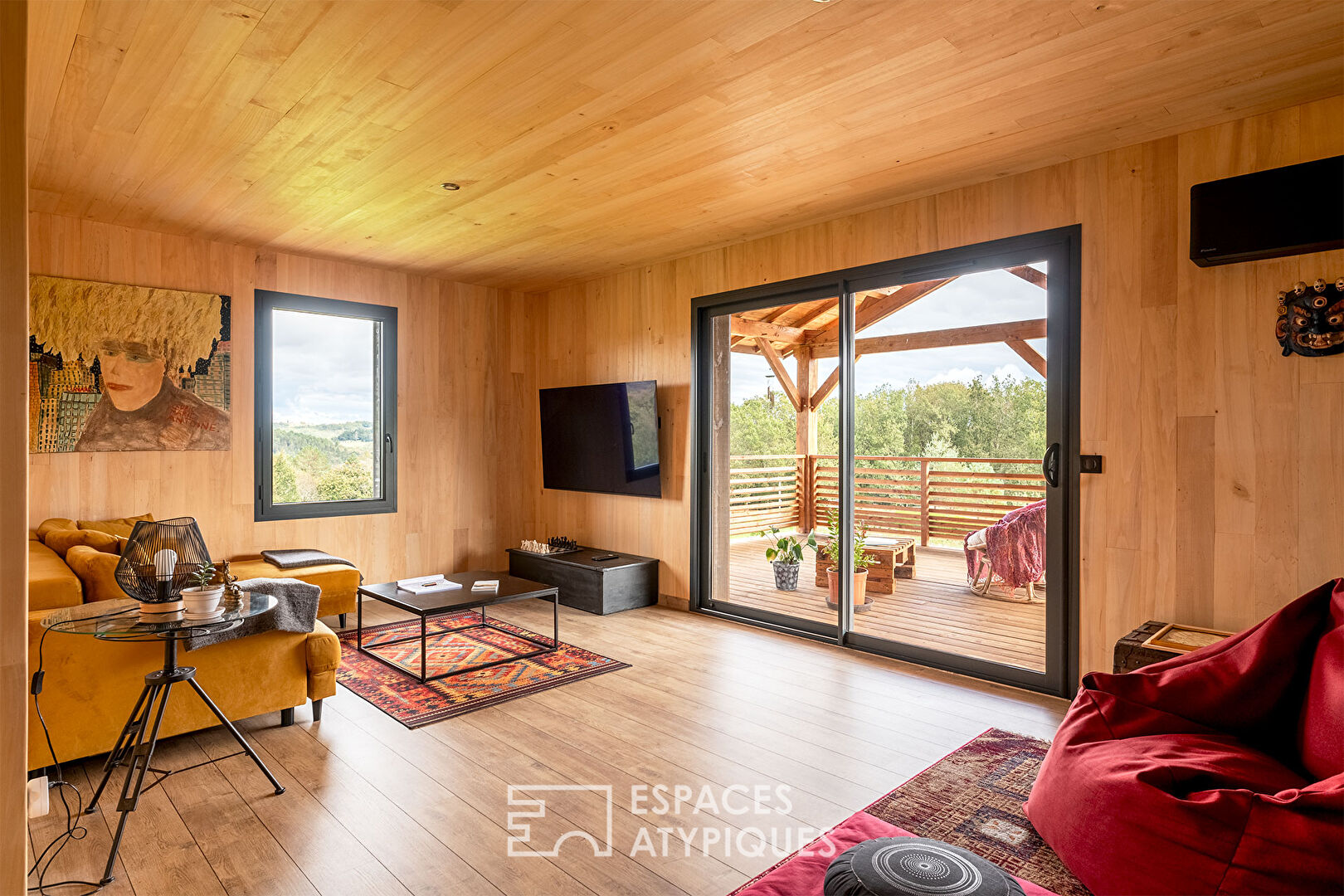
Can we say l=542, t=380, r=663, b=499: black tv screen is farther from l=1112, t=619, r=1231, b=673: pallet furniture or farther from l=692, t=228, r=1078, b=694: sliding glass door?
l=1112, t=619, r=1231, b=673: pallet furniture

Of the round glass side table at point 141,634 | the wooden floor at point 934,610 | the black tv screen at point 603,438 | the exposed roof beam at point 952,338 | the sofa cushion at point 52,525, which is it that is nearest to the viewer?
the round glass side table at point 141,634

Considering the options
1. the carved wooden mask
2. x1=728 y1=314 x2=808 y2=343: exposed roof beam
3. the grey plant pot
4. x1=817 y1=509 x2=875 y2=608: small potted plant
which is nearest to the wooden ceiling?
the carved wooden mask

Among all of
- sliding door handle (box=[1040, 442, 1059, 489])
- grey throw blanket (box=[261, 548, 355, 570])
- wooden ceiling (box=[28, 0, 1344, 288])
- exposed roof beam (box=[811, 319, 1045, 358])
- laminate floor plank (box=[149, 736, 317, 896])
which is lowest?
laminate floor plank (box=[149, 736, 317, 896])

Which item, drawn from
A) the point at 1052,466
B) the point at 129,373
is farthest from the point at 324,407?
the point at 1052,466

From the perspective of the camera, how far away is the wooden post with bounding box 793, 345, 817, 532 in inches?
194

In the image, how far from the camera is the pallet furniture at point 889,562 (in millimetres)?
4699

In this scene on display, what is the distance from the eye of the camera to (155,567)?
231 cm

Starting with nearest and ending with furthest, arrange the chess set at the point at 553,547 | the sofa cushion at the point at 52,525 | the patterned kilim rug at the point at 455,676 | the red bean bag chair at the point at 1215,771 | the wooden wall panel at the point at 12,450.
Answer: the wooden wall panel at the point at 12,450 → the red bean bag chair at the point at 1215,771 → the patterned kilim rug at the point at 455,676 → the sofa cushion at the point at 52,525 → the chess set at the point at 553,547

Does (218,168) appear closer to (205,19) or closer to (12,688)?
(205,19)

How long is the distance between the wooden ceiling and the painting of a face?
2.75 ft

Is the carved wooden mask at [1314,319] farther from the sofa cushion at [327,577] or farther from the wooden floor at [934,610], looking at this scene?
the sofa cushion at [327,577]

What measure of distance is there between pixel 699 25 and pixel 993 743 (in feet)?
9.38

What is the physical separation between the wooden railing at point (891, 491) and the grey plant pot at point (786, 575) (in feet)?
0.96

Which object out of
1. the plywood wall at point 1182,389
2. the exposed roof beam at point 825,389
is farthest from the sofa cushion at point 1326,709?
the exposed roof beam at point 825,389
